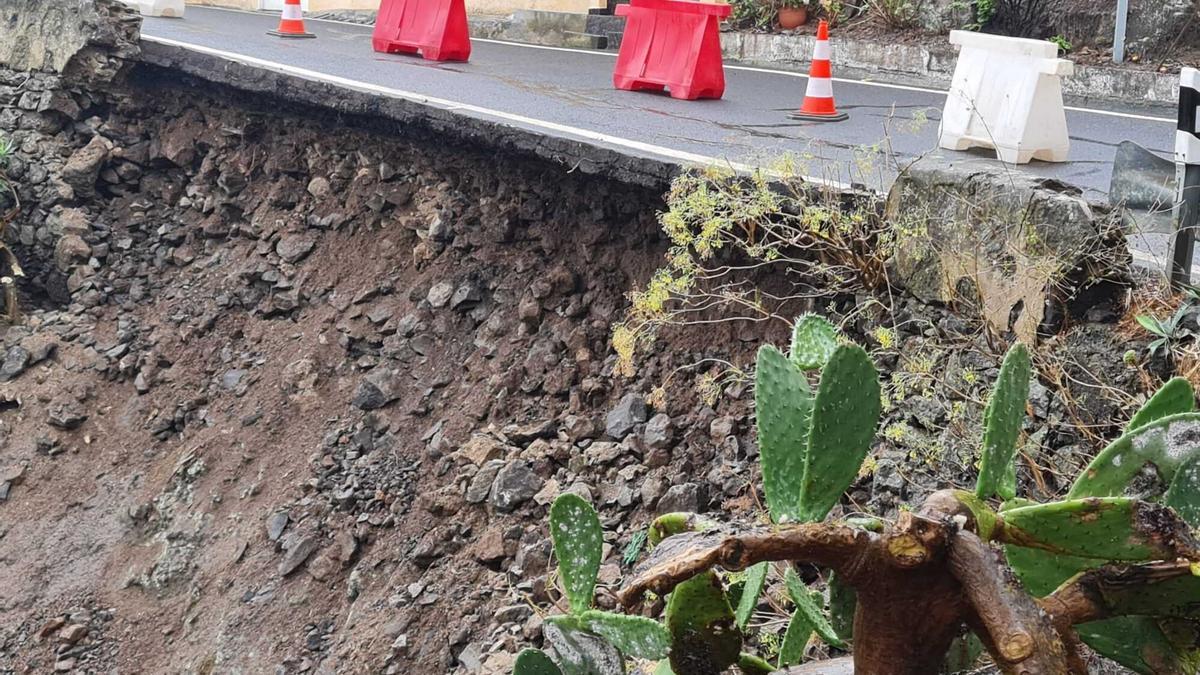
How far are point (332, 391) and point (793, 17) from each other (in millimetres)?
8003

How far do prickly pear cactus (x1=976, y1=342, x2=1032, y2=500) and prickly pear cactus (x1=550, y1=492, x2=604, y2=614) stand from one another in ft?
2.10

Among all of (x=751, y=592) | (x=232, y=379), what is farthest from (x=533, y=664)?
(x=232, y=379)

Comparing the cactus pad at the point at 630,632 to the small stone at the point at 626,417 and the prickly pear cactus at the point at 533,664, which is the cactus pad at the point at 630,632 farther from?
the small stone at the point at 626,417

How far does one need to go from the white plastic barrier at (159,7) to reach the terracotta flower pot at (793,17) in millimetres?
6195

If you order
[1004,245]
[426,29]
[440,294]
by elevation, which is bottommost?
[440,294]

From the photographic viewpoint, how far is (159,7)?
480 inches

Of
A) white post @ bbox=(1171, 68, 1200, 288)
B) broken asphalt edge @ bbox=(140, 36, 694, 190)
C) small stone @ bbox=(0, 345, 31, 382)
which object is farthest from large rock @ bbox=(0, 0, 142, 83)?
white post @ bbox=(1171, 68, 1200, 288)

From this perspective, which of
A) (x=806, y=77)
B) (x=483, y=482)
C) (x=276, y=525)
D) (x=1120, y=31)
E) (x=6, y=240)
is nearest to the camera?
(x=483, y=482)

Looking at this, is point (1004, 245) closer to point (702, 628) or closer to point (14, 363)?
point (702, 628)

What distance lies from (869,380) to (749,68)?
31.3 feet

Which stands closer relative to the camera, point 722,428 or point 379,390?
point 722,428

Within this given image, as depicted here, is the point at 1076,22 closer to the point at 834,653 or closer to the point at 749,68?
the point at 749,68

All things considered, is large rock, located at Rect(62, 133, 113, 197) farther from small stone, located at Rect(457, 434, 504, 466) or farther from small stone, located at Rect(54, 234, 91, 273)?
small stone, located at Rect(457, 434, 504, 466)

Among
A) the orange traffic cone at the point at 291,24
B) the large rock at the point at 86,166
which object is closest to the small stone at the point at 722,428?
the large rock at the point at 86,166
